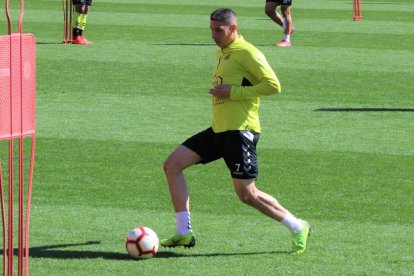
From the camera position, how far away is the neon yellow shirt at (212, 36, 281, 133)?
8984 millimetres

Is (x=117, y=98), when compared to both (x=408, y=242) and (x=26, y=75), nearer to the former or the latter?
(x=408, y=242)

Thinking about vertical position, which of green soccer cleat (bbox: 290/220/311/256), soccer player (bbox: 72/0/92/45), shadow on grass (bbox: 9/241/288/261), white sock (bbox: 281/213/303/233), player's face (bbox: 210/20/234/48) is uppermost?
player's face (bbox: 210/20/234/48)

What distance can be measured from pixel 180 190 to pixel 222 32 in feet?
4.02

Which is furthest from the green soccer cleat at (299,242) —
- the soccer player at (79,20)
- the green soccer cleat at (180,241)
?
the soccer player at (79,20)

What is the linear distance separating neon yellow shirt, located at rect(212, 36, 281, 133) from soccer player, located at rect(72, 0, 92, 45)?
15.2m

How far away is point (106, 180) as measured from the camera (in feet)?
38.8

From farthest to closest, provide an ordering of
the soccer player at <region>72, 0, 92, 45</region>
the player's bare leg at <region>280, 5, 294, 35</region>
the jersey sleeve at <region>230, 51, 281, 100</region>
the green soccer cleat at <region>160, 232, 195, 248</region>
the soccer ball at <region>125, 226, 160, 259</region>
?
1. the soccer player at <region>72, 0, 92, 45</region>
2. the player's bare leg at <region>280, 5, 294, 35</region>
3. the green soccer cleat at <region>160, 232, 195, 248</region>
4. the jersey sleeve at <region>230, 51, 281, 100</region>
5. the soccer ball at <region>125, 226, 160, 259</region>

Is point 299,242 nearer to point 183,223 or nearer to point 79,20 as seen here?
point 183,223

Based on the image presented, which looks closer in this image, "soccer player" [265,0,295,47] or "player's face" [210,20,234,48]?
"player's face" [210,20,234,48]

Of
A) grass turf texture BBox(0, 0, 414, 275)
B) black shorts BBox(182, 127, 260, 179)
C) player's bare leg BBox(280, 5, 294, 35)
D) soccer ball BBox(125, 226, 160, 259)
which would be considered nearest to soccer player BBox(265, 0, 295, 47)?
player's bare leg BBox(280, 5, 294, 35)

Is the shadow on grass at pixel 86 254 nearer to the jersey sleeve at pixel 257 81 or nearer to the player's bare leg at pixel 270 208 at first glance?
the player's bare leg at pixel 270 208

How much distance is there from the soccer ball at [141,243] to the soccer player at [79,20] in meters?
15.5

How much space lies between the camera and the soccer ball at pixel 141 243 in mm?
8852

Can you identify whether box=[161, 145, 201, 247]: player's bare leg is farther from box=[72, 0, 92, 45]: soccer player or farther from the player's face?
box=[72, 0, 92, 45]: soccer player
